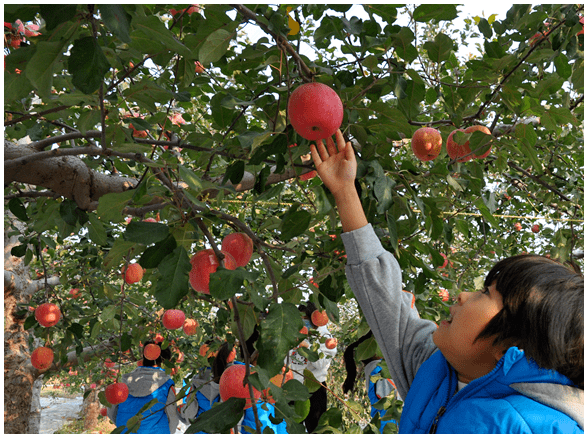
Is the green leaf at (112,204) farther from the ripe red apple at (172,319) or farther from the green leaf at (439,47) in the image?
the ripe red apple at (172,319)

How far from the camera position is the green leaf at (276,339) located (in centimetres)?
87

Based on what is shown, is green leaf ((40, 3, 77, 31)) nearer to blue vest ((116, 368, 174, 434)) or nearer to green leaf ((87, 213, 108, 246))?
green leaf ((87, 213, 108, 246))

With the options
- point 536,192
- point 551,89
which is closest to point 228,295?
point 551,89

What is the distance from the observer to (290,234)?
1.23 m

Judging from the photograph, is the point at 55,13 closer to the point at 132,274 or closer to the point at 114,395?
the point at 132,274

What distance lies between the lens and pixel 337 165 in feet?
3.52

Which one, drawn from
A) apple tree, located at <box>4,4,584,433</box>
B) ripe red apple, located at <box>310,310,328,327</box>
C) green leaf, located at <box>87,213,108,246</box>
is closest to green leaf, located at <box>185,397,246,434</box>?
apple tree, located at <box>4,4,584,433</box>

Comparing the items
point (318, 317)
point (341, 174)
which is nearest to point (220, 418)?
point (341, 174)

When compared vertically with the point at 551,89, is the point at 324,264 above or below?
below

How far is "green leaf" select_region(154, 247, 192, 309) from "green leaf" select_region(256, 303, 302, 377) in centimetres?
20

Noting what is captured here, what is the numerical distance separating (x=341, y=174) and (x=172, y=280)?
1.51 feet

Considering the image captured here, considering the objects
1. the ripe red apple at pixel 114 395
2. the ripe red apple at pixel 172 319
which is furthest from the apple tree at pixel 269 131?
the ripe red apple at pixel 114 395

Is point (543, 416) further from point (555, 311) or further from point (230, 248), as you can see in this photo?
point (230, 248)

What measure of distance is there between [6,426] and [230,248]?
3615mm
